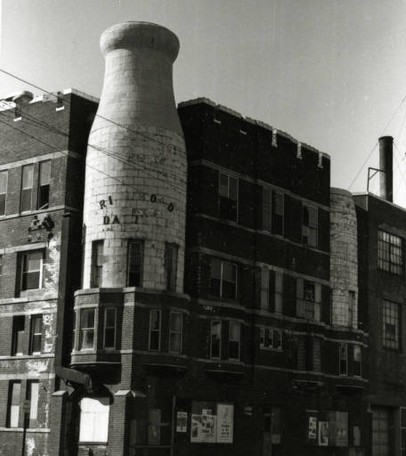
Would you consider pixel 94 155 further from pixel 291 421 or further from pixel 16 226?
pixel 291 421

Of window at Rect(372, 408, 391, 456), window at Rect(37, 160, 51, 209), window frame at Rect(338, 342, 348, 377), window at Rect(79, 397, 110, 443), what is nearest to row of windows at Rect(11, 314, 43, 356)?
window at Rect(79, 397, 110, 443)

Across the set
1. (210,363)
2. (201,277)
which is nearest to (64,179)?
(201,277)

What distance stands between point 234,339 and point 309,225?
9638mm

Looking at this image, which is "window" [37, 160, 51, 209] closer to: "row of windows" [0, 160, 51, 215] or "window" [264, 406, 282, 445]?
"row of windows" [0, 160, 51, 215]

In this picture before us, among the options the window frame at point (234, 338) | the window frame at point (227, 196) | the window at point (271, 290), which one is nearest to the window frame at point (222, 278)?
the window frame at point (234, 338)

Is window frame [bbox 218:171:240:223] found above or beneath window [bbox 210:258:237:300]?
above

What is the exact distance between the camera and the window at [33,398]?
133 ft

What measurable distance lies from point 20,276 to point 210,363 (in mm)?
9785

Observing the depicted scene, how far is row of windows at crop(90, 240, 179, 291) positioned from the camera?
3934 cm

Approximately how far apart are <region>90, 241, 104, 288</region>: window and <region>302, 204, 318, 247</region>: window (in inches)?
542

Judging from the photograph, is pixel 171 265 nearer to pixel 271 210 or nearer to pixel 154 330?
pixel 154 330

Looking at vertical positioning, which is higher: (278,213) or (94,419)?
(278,213)

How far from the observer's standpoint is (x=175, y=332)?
39.3 metres

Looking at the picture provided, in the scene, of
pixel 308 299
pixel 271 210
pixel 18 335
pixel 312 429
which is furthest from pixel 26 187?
pixel 312 429
